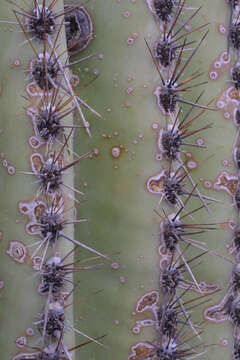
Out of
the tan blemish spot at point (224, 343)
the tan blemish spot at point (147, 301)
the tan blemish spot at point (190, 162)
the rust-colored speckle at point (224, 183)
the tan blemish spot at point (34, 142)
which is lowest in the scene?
the tan blemish spot at point (224, 343)

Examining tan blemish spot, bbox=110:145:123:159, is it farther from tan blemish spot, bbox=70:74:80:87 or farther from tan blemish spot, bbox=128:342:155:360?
tan blemish spot, bbox=128:342:155:360

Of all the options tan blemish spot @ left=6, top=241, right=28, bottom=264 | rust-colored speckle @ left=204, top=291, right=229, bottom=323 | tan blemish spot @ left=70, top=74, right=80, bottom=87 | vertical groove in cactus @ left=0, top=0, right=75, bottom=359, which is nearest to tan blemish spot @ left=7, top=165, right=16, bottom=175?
vertical groove in cactus @ left=0, top=0, right=75, bottom=359

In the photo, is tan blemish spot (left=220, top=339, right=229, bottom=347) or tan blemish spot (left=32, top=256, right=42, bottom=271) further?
tan blemish spot (left=220, top=339, right=229, bottom=347)

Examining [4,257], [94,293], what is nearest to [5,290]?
[4,257]

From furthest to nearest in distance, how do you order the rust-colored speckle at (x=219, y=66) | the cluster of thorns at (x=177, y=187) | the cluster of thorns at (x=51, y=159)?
the rust-colored speckle at (x=219, y=66), the cluster of thorns at (x=177, y=187), the cluster of thorns at (x=51, y=159)

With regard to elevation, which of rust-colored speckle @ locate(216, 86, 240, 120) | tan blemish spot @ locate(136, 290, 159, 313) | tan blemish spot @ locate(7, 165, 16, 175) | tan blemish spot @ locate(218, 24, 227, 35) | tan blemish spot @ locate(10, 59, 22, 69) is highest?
tan blemish spot @ locate(218, 24, 227, 35)

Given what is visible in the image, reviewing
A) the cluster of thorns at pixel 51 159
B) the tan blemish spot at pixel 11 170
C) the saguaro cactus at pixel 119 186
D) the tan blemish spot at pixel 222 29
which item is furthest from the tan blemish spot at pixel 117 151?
the tan blemish spot at pixel 222 29

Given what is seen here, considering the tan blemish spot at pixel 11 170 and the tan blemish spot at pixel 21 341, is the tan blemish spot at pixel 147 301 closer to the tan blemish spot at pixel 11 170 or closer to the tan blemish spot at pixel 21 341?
the tan blemish spot at pixel 21 341
